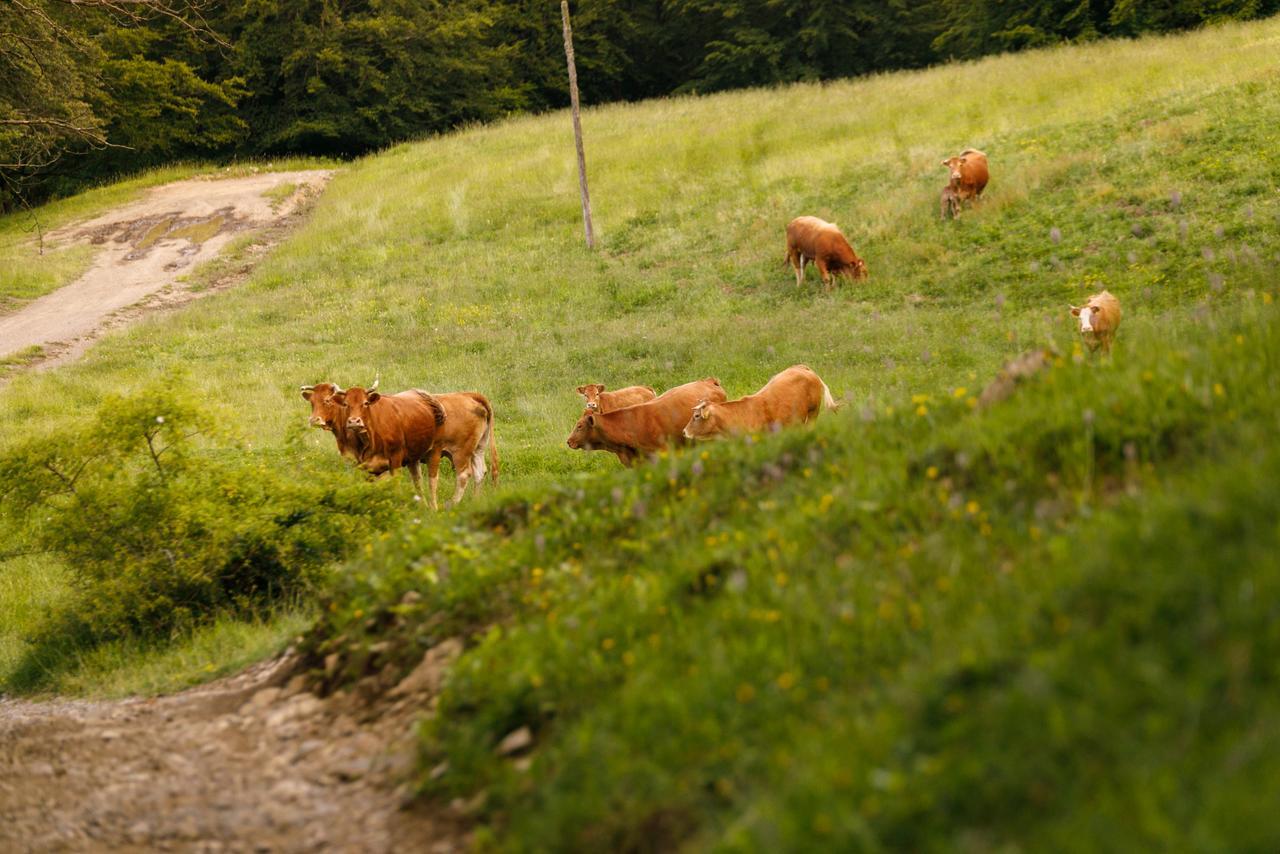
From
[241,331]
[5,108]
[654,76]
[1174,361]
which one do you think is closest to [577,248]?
[241,331]

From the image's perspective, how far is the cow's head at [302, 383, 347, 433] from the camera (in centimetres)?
1355

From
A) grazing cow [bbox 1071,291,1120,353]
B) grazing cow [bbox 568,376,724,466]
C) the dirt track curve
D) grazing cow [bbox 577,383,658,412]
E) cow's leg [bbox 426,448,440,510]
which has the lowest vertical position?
cow's leg [bbox 426,448,440,510]

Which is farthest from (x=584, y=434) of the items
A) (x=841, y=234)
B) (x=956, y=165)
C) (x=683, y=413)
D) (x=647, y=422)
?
(x=956, y=165)

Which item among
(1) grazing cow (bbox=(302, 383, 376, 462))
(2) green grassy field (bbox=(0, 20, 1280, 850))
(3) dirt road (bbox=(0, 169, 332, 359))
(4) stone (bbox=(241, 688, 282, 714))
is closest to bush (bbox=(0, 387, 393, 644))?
(2) green grassy field (bbox=(0, 20, 1280, 850))

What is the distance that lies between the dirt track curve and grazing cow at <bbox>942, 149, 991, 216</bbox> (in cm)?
2016

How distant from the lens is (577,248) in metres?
30.0

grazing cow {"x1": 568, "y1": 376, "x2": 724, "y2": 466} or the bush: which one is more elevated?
the bush

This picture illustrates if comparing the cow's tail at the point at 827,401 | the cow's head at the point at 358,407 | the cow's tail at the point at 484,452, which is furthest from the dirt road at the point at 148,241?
the cow's tail at the point at 827,401

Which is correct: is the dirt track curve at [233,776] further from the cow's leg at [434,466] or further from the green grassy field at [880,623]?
the cow's leg at [434,466]

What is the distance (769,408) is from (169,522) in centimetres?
623

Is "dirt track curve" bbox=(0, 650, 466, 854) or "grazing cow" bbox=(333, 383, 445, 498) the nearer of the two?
"dirt track curve" bbox=(0, 650, 466, 854)

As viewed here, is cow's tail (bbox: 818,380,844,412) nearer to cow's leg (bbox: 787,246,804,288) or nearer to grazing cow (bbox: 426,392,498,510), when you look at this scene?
grazing cow (bbox: 426,392,498,510)

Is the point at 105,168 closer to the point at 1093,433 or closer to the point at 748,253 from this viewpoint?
the point at 748,253

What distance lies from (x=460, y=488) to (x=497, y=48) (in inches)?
2018
